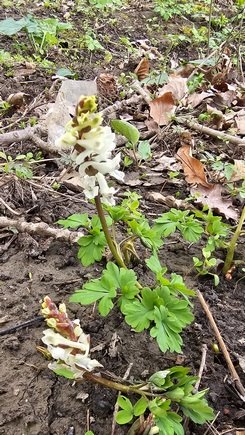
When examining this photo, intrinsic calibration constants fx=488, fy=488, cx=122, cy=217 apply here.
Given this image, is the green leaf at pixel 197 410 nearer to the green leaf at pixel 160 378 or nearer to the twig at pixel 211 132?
the green leaf at pixel 160 378

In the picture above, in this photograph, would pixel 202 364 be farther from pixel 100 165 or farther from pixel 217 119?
pixel 217 119

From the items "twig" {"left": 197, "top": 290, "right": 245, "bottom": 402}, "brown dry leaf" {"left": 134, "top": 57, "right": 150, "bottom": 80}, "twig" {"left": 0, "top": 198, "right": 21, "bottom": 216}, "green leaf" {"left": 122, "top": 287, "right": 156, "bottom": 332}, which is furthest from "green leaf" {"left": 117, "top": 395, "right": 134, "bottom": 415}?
"brown dry leaf" {"left": 134, "top": 57, "right": 150, "bottom": 80}

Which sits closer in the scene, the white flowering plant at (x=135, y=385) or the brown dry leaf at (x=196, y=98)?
the white flowering plant at (x=135, y=385)

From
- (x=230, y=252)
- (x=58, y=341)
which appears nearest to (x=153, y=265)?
(x=58, y=341)

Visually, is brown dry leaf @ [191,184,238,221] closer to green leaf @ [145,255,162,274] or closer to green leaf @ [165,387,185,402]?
green leaf @ [145,255,162,274]

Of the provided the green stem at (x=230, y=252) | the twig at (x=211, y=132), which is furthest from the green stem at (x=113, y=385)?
the twig at (x=211, y=132)
